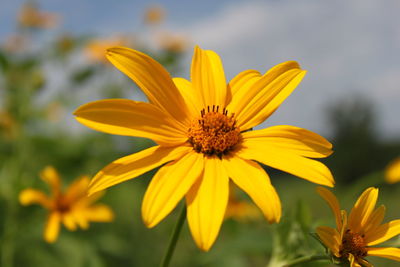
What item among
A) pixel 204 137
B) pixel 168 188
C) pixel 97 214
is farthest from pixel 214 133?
pixel 97 214

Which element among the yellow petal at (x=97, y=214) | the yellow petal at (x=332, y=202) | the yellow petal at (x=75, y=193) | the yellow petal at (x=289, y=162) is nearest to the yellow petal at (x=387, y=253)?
the yellow petal at (x=332, y=202)

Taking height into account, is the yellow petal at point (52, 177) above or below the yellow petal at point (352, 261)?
below

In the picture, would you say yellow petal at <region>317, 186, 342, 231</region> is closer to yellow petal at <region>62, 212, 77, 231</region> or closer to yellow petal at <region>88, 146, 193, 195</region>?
yellow petal at <region>88, 146, 193, 195</region>

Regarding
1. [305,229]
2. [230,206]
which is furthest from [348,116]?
[305,229]

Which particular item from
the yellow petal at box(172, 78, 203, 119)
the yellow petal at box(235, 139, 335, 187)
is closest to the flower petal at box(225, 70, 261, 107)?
the yellow petal at box(172, 78, 203, 119)

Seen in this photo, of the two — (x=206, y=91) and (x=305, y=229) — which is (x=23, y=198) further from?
(x=305, y=229)

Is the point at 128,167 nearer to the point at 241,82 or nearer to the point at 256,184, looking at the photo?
the point at 256,184

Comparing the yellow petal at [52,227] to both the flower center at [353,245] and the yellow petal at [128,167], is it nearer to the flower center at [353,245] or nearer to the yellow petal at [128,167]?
the yellow petal at [128,167]

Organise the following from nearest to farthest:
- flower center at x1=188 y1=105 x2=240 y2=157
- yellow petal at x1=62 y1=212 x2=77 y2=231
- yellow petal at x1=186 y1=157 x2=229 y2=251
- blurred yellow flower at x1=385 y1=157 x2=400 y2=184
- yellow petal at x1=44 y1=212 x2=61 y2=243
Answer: yellow petal at x1=186 y1=157 x2=229 y2=251, flower center at x1=188 y1=105 x2=240 y2=157, yellow petal at x1=44 y1=212 x2=61 y2=243, yellow petal at x1=62 y1=212 x2=77 y2=231, blurred yellow flower at x1=385 y1=157 x2=400 y2=184
